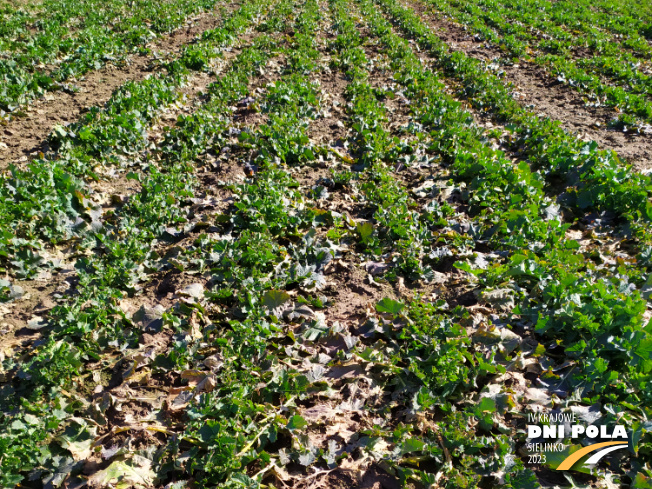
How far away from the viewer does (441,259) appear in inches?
Answer: 195

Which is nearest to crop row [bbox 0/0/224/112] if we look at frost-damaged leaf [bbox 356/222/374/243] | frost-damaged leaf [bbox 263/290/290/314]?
frost-damaged leaf [bbox 263/290/290/314]

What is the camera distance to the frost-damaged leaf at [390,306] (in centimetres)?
394

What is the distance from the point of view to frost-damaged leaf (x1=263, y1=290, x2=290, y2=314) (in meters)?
4.12

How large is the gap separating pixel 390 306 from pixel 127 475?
2.54 meters

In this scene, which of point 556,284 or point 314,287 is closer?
point 556,284

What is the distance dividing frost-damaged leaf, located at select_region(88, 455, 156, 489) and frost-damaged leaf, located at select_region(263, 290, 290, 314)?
168cm

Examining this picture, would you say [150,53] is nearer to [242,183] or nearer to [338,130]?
[338,130]

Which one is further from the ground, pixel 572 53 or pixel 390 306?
pixel 572 53

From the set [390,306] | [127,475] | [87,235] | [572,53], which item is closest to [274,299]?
[390,306]

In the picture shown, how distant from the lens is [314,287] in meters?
4.54

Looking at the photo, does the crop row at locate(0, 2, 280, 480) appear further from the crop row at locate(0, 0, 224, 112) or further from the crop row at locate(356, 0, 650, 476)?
the crop row at locate(356, 0, 650, 476)

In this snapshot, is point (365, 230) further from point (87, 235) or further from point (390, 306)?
point (87, 235)

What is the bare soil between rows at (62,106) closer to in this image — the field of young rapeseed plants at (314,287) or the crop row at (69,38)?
the field of young rapeseed plants at (314,287)

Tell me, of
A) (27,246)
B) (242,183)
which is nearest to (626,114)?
(242,183)
